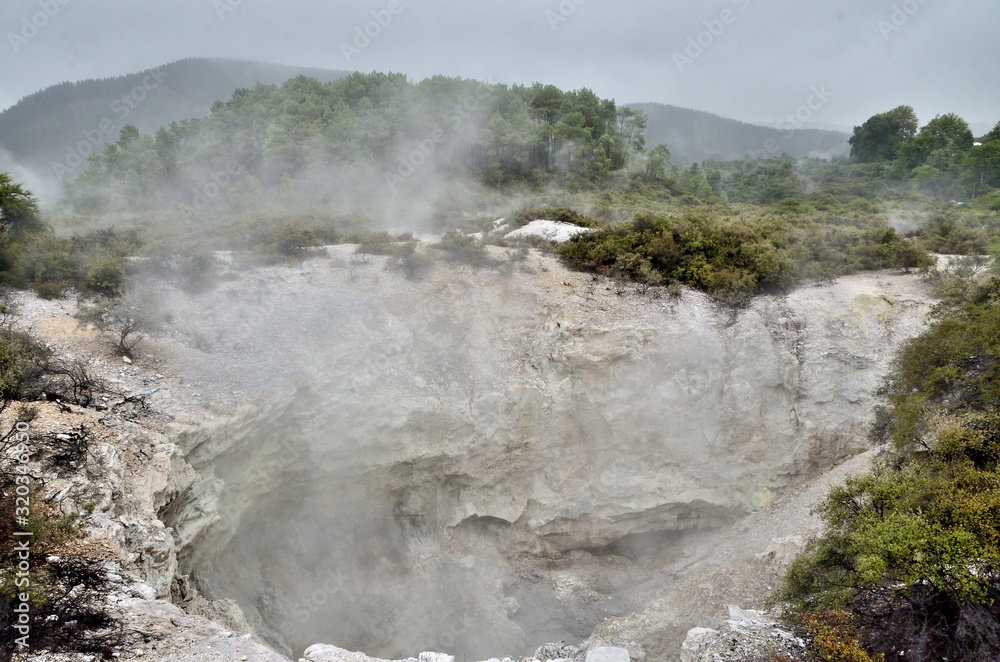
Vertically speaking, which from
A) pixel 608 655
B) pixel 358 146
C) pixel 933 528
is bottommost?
pixel 608 655

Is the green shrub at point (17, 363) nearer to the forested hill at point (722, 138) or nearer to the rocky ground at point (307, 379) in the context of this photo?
the rocky ground at point (307, 379)

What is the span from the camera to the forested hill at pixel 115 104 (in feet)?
161

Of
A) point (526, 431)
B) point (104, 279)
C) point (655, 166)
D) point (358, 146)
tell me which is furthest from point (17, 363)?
point (655, 166)

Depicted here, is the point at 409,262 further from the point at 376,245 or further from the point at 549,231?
the point at 549,231

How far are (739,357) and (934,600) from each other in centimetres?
853

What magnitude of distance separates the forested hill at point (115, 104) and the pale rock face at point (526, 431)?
40510 mm

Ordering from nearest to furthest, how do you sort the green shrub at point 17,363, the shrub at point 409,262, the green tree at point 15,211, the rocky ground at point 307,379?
the rocky ground at point 307,379, the green shrub at point 17,363, the green tree at point 15,211, the shrub at point 409,262

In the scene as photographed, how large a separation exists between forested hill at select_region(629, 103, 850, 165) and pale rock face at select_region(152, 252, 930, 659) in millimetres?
77424

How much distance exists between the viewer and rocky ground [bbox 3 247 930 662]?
7.76 metres

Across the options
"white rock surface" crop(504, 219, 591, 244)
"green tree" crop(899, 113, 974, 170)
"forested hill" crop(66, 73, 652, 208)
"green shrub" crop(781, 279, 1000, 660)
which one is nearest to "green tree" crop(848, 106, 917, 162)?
"green tree" crop(899, 113, 974, 170)

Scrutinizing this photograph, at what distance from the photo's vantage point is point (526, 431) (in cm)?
1419

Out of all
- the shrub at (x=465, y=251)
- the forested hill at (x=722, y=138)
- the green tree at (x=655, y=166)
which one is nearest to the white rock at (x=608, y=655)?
the shrub at (x=465, y=251)

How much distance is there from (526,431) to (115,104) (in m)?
64.5

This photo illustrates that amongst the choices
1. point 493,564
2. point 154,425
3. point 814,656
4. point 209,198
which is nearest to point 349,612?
point 493,564
